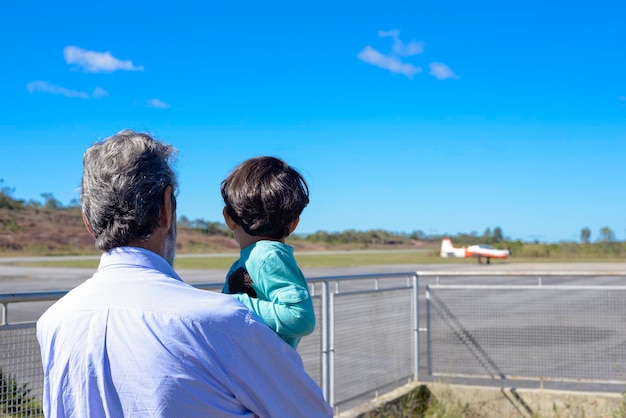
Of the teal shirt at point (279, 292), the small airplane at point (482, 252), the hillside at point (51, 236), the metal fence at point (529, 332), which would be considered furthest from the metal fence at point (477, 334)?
the hillside at point (51, 236)

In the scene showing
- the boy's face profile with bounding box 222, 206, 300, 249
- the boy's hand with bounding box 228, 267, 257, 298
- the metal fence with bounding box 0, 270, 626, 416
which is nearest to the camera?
the boy's hand with bounding box 228, 267, 257, 298

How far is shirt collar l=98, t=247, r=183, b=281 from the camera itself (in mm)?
1420

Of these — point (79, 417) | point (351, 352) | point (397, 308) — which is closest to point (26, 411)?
point (79, 417)

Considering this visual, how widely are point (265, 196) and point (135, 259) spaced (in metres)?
0.86

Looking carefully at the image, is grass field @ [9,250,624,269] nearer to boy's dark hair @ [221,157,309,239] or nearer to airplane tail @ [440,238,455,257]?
airplane tail @ [440,238,455,257]

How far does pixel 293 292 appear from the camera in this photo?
2.11 meters

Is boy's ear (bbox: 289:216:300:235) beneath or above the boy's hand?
above

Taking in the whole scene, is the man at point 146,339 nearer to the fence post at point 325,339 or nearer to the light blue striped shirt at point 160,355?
the light blue striped shirt at point 160,355

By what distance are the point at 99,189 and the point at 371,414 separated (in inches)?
191

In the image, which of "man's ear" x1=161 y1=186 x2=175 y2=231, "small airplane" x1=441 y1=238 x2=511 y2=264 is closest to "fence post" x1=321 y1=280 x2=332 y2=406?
"man's ear" x1=161 y1=186 x2=175 y2=231

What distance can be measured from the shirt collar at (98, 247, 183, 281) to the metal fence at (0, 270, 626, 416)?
4331mm

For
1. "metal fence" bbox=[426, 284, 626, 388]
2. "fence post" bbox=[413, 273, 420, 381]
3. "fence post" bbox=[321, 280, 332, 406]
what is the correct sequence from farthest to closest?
"fence post" bbox=[413, 273, 420, 381] → "metal fence" bbox=[426, 284, 626, 388] → "fence post" bbox=[321, 280, 332, 406]

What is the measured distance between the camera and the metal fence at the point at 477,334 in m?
6.11

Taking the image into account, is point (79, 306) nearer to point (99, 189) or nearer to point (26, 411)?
point (99, 189)
